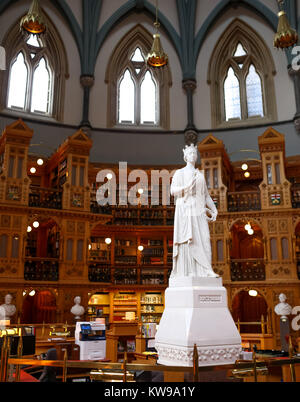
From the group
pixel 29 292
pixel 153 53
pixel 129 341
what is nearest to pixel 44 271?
pixel 29 292

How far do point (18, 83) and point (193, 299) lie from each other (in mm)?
16011

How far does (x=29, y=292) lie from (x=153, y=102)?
10953 mm

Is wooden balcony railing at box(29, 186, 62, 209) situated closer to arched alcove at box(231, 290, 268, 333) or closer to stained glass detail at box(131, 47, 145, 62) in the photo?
arched alcove at box(231, 290, 268, 333)

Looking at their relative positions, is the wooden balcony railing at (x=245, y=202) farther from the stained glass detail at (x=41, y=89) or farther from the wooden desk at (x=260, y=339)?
the stained glass detail at (x=41, y=89)

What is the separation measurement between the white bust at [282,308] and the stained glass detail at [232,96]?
9.26 m

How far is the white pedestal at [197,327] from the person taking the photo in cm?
496

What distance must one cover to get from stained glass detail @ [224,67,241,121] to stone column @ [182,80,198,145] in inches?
66.4

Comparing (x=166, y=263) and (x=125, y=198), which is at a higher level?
(x=125, y=198)

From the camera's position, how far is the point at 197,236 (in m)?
5.79

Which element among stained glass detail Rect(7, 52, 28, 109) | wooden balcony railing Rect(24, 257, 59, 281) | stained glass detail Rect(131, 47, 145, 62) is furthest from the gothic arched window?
wooden balcony railing Rect(24, 257, 59, 281)

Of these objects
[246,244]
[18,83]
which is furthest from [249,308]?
[18,83]

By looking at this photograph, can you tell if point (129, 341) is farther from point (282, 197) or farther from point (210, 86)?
point (210, 86)

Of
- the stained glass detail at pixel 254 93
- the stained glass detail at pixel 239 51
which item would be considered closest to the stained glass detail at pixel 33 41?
the stained glass detail at pixel 239 51

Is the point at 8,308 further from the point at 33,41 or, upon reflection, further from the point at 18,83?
the point at 33,41
